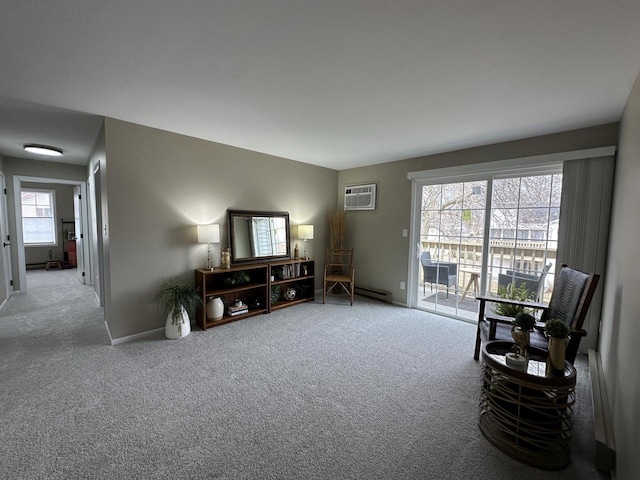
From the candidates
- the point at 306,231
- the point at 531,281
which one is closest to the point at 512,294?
the point at 531,281

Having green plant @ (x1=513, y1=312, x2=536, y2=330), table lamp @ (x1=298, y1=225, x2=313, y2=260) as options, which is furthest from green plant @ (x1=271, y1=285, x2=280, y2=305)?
green plant @ (x1=513, y1=312, x2=536, y2=330)

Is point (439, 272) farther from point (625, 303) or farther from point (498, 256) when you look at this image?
point (625, 303)

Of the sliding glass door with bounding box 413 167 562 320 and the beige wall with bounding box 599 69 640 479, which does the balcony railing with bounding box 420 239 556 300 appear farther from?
the beige wall with bounding box 599 69 640 479

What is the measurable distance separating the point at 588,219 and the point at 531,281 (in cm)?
85

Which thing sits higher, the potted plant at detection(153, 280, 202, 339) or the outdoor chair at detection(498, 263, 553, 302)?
the outdoor chair at detection(498, 263, 553, 302)

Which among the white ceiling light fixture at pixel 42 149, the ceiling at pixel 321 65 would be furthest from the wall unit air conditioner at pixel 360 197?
the white ceiling light fixture at pixel 42 149

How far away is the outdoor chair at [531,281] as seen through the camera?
10.3 feet

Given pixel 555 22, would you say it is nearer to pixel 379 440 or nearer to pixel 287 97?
pixel 287 97

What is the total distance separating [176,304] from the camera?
9.98ft

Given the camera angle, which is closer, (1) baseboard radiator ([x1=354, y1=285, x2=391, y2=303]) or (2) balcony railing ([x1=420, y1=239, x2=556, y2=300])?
(2) balcony railing ([x1=420, y1=239, x2=556, y2=300])

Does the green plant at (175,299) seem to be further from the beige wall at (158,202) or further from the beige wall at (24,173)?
the beige wall at (24,173)

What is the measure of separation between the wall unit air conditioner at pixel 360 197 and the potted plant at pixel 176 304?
2.97m

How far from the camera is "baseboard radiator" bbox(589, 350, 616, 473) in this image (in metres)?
1.48

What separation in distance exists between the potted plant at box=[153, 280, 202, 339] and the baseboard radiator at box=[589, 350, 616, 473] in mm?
3382
